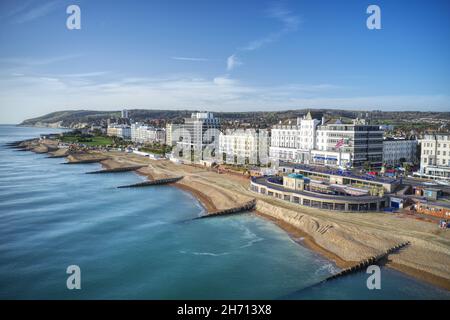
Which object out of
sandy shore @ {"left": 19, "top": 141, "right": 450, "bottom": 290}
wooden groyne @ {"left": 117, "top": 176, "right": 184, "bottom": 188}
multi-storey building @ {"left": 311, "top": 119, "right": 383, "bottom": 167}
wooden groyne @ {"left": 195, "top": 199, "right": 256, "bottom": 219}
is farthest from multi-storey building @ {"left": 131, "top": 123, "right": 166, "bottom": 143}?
wooden groyne @ {"left": 195, "top": 199, "right": 256, "bottom": 219}

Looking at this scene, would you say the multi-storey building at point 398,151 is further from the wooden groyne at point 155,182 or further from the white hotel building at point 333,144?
the wooden groyne at point 155,182

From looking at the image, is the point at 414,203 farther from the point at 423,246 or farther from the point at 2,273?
the point at 2,273

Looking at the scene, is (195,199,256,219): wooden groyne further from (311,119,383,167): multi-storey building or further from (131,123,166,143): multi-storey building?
(131,123,166,143): multi-storey building

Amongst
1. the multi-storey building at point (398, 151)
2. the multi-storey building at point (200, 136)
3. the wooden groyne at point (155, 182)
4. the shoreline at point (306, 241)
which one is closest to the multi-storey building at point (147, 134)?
the multi-storey building at point (200, 136)

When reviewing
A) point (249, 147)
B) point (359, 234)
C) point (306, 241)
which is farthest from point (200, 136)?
point (359, 234)

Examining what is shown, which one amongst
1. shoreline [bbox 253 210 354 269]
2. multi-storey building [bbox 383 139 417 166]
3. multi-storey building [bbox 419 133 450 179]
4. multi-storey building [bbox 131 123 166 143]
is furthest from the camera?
multi-storey building [bbox 131 123 166 143]

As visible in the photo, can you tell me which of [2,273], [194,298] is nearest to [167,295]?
[194,298]

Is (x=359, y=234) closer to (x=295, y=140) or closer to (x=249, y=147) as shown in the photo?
(x=295, y=140)
